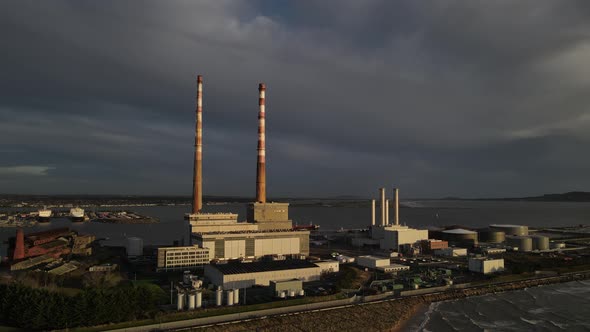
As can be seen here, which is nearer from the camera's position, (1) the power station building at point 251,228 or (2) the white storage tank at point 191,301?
(2) the white storage tank at point 191,301

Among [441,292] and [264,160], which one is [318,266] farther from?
[264,160]

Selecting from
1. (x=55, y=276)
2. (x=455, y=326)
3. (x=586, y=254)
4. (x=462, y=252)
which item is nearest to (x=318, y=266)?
(x=455, y=326)

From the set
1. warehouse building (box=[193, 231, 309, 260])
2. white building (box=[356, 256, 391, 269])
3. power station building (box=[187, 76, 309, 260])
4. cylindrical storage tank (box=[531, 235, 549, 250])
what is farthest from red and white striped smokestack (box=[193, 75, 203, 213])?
cylindrical storage tank (box=[531, 235, 549, 250])

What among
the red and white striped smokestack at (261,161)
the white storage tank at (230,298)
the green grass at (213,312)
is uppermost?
the red and white striped smokestack at (261,161)

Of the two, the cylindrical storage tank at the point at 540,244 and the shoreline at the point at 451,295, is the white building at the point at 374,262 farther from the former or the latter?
the cylindrical storage tank at the point at 540,244

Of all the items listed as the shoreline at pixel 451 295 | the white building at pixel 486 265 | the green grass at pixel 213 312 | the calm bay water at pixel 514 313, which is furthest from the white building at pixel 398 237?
the green grass at pixel 213 312

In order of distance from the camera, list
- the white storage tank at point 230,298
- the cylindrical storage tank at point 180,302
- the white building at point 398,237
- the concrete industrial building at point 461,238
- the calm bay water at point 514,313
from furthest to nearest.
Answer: the concrete industrial building at point 461,238 → the white building at point 398,237 → the white storage tank at point 230,298 → the calm bay water at point 514,313 → the cylindrical storage tank at point 180,302
